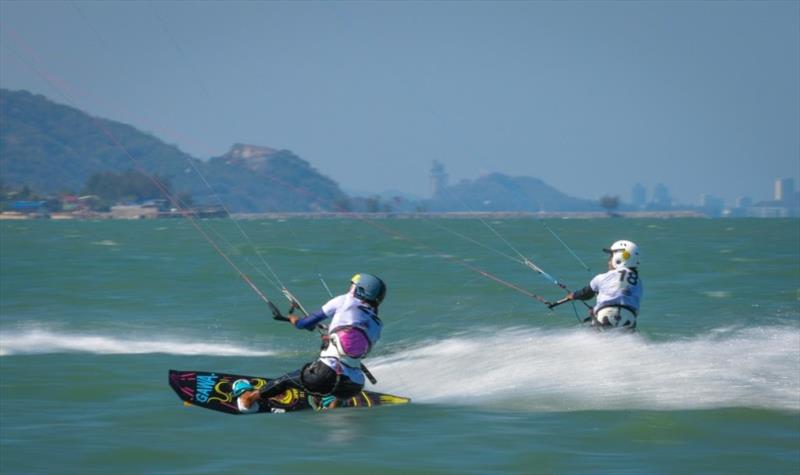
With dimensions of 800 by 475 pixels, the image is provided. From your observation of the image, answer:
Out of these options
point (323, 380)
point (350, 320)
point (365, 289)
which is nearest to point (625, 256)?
point (365, 289)

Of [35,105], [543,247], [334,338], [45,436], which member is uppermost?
[35,105]

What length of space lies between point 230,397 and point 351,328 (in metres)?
2.00

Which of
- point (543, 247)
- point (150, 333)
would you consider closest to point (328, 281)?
point (150, 333)

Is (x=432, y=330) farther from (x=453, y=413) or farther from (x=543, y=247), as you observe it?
(x=543, y=247)

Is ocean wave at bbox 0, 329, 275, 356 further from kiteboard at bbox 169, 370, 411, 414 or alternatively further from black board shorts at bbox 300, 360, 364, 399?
black board shorts at bbox 300, 360, 364, 399

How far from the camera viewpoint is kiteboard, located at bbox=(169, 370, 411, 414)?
13.4 m

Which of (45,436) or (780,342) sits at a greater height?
(780,342)

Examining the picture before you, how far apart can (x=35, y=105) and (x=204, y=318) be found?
548 feet

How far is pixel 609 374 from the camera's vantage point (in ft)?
49.0

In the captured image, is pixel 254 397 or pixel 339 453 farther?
pixel 254 397

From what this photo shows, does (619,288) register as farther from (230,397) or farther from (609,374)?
(230,397)

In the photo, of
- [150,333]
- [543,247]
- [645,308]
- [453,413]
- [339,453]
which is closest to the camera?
[339,453]

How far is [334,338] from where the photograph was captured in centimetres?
1263

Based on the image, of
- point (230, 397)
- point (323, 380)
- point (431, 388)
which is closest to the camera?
point (323, 380)
